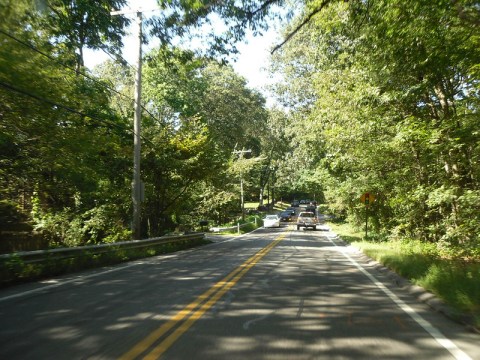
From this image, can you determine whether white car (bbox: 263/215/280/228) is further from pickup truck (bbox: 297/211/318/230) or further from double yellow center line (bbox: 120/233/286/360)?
double yellow center line (bbox: 120/233/286/360)

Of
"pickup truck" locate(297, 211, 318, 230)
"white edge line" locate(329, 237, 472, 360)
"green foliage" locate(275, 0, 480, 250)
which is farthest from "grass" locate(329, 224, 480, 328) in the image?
"pickup truck" locate(297, 211, 318, 230)

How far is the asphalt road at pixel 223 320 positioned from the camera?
4.79 m

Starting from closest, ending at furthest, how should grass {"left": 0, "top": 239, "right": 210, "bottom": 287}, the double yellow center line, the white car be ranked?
the double yellow center line → grass {"left": 0, "top": 239, "right": 210, "bottom": 287} → the white car

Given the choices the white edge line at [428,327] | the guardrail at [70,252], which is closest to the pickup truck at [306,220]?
the guardrail at [70,252]

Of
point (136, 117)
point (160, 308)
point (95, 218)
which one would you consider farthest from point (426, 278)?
point (95, 218)

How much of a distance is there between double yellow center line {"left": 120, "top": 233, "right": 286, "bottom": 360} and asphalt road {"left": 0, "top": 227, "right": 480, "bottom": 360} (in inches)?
0.5

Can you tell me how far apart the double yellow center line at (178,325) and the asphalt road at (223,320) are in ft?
0.04

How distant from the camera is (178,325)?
580cm

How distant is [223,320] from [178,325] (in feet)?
2.19

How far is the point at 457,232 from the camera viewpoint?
47.5 feet

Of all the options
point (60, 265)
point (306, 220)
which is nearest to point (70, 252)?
point (60, 265)

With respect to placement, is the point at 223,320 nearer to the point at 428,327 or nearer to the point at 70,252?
the point at 428,327

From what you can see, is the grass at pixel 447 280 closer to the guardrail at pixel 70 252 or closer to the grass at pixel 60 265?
the grass at pixel 60 265

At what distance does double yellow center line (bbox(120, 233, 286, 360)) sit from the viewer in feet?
15.4
